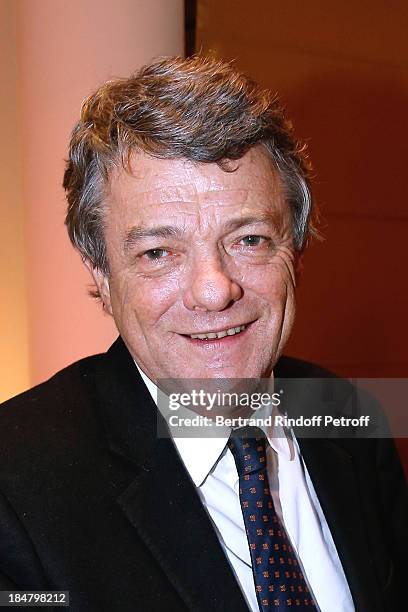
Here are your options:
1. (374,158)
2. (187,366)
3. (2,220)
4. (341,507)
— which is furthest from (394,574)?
(374,158)

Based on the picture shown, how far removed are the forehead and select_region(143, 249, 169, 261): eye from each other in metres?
0.05

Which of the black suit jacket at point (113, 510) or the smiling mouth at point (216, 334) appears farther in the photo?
the smiling mouth at point (216, 334)

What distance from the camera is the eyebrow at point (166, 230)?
104cm

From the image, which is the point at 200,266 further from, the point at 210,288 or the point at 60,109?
the point at 60,109

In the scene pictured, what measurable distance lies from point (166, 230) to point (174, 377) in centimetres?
23

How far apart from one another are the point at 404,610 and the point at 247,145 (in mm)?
888

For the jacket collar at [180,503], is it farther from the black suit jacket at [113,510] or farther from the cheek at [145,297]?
the cheek at [145,297]

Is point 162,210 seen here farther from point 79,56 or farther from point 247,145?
point 79,56

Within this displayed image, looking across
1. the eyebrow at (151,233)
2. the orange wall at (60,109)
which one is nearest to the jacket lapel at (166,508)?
the eyebrow at (151,233)

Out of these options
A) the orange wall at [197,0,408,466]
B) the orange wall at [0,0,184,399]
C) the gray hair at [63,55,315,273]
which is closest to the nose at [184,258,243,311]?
the gray hair at [63,55,315,273]

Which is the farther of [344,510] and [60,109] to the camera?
[60,109]

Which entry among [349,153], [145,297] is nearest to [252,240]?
[145,297]

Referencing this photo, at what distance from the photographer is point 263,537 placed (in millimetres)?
1062

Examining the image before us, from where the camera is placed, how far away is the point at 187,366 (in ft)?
3.60
